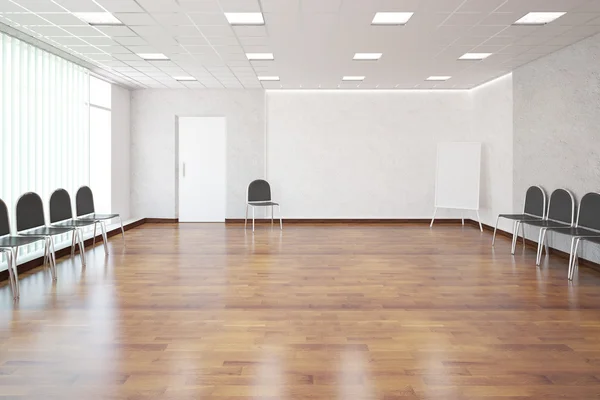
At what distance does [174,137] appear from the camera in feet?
36.8

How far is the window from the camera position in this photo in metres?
9.67

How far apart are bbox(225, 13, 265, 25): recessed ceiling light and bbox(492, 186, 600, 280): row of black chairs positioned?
170 inches

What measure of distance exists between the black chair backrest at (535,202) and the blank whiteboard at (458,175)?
2359mm

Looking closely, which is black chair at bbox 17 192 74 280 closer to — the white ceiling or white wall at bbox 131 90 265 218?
the white ceiling

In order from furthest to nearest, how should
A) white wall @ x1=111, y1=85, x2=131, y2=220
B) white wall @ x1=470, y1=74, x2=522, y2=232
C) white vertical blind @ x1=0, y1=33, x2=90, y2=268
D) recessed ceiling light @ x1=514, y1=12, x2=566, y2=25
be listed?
1. white wall @ x1=111, y1=85, x2=131, y2=220
2. white wall @ x1=470, y1=74, x2=522, y2=232
3. white vertical blind @ x1=0, y1=33, x2=90, y2=268
4. recessed ceiling light @ x1=514, y1=12, x2=566, y2=25

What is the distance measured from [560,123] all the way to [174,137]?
766cm

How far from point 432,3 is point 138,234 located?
6.76 m

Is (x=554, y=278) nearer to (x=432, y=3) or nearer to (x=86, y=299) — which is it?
(x=432, y=3)

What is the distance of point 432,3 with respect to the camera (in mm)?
5184

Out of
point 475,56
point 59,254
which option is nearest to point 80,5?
point 59,254

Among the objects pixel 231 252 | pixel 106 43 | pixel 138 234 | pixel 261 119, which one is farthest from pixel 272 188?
pixel 106 43

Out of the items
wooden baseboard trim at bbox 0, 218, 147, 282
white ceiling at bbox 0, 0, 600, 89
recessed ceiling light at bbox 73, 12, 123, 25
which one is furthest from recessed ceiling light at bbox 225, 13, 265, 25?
wooden baseboard trim at bbox 0, 218, 147, 282

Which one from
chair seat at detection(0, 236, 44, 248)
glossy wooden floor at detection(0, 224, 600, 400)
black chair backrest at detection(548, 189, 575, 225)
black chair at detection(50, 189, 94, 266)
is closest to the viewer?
glossy wooden floor at detection(0, 224, 600, 400)

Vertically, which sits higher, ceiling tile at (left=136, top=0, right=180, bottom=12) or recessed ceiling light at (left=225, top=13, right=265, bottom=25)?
recessed ceiling light at (left=225, top=13, right=265, bottom=25)
